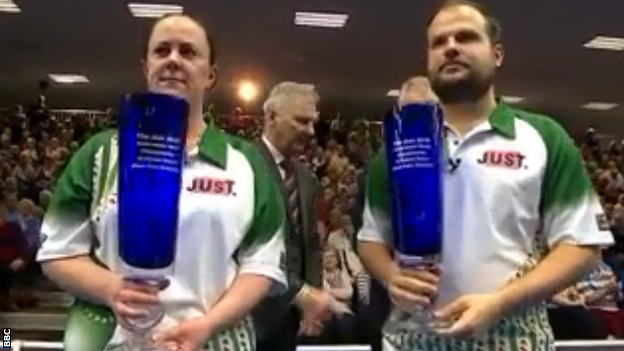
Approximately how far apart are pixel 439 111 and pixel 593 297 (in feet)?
11.3

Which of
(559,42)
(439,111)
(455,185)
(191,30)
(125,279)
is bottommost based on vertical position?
(125,279)

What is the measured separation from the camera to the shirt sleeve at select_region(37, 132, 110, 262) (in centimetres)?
177

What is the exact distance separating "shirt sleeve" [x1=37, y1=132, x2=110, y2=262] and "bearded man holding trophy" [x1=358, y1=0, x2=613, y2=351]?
1.72 feet

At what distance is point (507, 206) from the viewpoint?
70.6 inches

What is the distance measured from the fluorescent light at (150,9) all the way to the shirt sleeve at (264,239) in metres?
6.08

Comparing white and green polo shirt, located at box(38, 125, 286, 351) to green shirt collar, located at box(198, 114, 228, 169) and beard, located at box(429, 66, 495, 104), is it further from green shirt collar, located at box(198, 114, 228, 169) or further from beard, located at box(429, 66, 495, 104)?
beard, located at box(429, 66, 495, 104)

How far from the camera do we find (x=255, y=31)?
8734 millimetres

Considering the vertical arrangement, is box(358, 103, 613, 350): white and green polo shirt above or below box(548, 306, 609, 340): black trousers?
above

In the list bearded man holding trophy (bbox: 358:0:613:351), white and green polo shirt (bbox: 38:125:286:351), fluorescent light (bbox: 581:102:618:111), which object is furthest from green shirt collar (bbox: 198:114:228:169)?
fluorescent light (bbox: 581:102:618:111)

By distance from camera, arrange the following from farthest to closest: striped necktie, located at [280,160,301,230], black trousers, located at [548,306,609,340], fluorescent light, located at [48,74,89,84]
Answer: fluorescent light, located at [48,74,89,84] < black trousers, located at [548,306,609,340] < striped necktie, located at [280,160,301,230]

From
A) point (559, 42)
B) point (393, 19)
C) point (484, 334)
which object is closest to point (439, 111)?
point (484, 334)

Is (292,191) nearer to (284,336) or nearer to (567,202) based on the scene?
(284,336)

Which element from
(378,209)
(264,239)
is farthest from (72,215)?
(378,209)

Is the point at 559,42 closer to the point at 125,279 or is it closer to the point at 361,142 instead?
the point at 361,142
